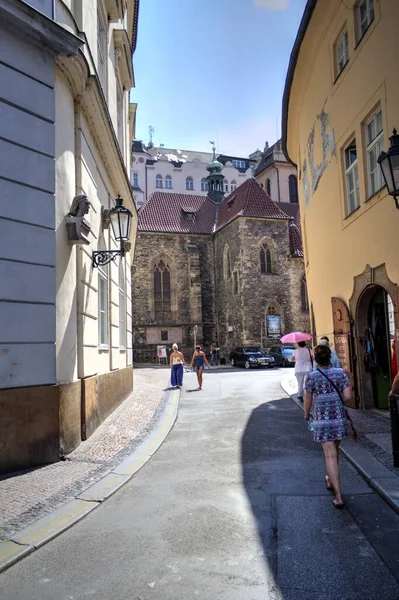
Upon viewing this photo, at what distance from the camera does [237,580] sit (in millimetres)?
3365

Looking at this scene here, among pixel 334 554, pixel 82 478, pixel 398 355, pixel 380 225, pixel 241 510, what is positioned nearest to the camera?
pixel 334 554

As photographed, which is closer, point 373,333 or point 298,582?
point 298,582

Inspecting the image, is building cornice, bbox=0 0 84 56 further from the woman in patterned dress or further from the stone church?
the stone church

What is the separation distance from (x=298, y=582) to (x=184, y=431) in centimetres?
603

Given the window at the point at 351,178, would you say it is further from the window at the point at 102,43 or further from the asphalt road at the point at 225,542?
the asphalt road at the point at 225,542

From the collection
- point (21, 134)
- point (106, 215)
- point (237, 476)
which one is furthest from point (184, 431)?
point (21, 134)

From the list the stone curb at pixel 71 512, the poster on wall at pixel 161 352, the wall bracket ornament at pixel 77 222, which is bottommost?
the stone curb at pixel 71 512

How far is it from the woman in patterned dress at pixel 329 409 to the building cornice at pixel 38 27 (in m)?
5.90

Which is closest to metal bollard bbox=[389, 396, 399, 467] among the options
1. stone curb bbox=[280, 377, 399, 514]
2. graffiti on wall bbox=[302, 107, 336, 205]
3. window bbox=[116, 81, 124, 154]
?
stone curb bbox=[280, 377, 399, 514]

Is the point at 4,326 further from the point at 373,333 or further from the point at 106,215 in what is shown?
the point at 373,333

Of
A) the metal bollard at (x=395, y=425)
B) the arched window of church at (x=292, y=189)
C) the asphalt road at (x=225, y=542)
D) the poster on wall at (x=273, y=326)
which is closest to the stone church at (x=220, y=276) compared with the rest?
the poster on wall at (x=273, y=326)

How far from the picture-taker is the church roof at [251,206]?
128ft

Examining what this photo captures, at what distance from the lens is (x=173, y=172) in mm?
65938

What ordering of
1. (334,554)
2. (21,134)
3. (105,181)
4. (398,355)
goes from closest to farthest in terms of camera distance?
(334,554), (21,134), (398,355), (105,181)
